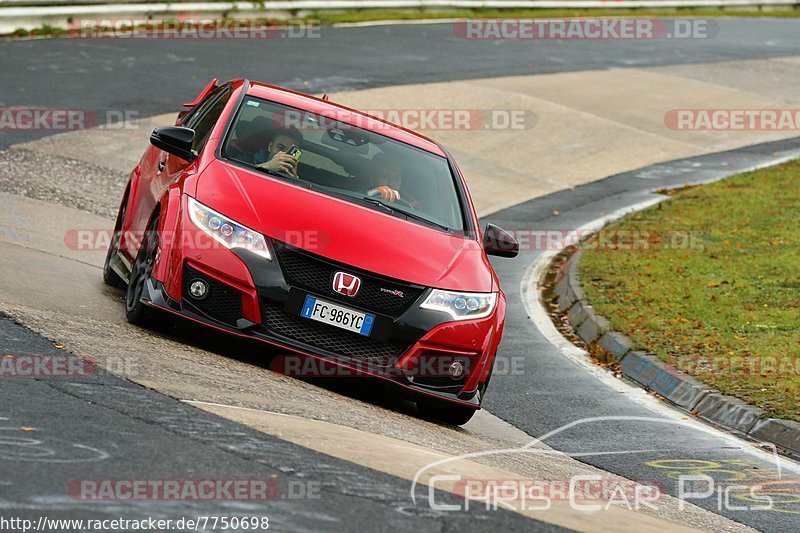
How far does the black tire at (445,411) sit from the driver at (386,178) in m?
1.41

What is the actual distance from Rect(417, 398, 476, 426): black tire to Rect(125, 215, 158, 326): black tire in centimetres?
175

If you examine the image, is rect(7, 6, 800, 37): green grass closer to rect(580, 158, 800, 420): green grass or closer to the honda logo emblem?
rect(580, 158, 800, 420): green grass

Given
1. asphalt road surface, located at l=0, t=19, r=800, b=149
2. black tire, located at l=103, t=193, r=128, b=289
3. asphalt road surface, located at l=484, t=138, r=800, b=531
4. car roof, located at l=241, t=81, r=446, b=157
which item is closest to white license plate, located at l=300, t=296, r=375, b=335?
asphalt road surface, located at l=484, t=138, r=800, b=531

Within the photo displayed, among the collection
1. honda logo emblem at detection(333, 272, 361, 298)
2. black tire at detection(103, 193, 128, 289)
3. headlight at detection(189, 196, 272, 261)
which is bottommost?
black tire at detection(103, 193, 128, 289)

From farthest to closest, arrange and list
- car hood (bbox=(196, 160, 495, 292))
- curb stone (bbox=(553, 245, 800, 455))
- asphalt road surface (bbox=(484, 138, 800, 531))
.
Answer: curb stone (bbox=(553, 245, 800, 455)) → asphalt road surface (bbox=(484, 138, 800, 531)) → car hood (bbox=(196, 160, 495, 292))

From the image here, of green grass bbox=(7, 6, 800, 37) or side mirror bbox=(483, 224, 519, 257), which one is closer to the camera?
side mirror bbox=(483, 224, 519, 257)

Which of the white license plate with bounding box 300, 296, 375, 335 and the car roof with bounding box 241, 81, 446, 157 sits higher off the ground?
the car roof with bounding box 241, 81, 446, 157

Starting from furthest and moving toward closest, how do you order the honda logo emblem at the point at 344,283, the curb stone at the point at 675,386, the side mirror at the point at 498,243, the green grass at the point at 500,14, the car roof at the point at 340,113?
1. the green grass at the point at 500,14
2. the car roof at the point at 340,113
3. the curb stone at the point at 675,386
4. the side mirror at the point at 498,243
5. the honda logo emblem at the point at 344,283

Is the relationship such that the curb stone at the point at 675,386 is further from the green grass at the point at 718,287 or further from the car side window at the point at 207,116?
the car side window at the point at 207,116

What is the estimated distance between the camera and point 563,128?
72.1 feet

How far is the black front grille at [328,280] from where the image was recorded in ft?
24.8

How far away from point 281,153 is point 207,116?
98cm

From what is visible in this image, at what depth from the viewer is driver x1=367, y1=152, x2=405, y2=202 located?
8688mm

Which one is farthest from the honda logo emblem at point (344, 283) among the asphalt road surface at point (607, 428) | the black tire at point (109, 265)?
the black tire at point (109, 265)
